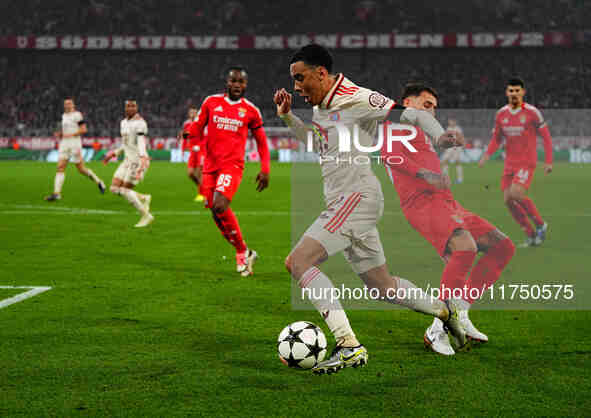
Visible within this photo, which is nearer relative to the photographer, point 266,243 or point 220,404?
point 220,404

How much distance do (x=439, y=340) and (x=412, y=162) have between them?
137cm

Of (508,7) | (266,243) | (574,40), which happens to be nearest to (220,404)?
(266,243)

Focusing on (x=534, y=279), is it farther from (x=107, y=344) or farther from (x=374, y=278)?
(x=107, y=344)

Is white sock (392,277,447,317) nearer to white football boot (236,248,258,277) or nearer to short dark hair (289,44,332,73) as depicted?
short dark hair (289,44,332,73)

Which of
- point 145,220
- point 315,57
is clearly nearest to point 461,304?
point 315,57

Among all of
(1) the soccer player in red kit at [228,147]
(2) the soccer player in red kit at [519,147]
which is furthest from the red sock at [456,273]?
(2) the soccer player in red kit at [519,147]

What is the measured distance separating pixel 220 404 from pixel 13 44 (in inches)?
1932

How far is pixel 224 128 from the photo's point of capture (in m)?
8.52

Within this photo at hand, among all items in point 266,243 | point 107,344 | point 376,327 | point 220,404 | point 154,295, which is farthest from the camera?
point 266,243

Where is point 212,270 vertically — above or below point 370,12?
below

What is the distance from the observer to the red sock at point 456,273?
5.36 metres

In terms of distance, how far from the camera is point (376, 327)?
598 centimetres

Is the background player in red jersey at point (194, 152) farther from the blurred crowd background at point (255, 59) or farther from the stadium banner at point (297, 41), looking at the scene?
the blurred crowd background at point (255, 59)

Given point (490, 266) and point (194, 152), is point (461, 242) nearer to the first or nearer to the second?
point (490, 266)
